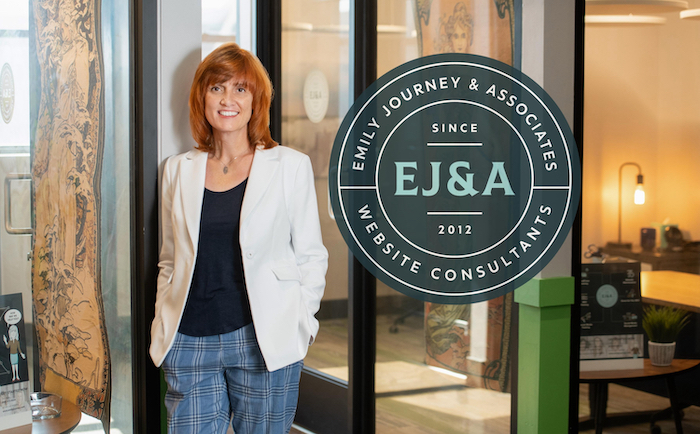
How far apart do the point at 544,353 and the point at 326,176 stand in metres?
1.43

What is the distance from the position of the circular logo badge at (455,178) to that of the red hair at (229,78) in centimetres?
99

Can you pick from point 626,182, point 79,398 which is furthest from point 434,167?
point 79,398

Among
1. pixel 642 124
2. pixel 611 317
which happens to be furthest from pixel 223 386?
pixel 642 124

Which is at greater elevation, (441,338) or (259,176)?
(259,176)

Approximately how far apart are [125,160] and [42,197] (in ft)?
0.95

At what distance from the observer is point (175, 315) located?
1770mm

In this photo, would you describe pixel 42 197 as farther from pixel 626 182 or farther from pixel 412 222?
pixel 626 182

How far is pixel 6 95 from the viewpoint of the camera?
2006mm

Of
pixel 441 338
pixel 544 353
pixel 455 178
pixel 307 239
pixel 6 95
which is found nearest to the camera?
pixel 307 239

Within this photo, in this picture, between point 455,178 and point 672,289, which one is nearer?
point 672,289

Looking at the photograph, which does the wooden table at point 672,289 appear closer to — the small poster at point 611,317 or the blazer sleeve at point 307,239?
the small poster at point 611,317

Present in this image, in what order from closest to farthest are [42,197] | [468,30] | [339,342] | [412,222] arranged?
1. [42,197]
2. [468,30]
3. [412,222]
4. [339,342]

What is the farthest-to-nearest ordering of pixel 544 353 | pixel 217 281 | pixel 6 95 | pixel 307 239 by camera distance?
pixel 544 353, pixel 6 95, pixel 307 239, pixel 217 281

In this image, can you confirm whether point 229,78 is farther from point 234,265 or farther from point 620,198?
point 620,198
